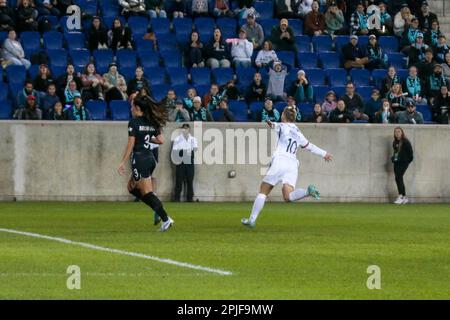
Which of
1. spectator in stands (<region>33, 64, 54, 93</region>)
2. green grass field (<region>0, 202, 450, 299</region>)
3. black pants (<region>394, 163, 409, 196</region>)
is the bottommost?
green grass field (<region>0, 202, 450, 299</region>)

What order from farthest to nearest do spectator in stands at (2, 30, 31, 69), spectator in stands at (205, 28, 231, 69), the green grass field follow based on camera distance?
spectator in stands at (205, 28, 231, 69), spectator in stands at (2, 30, 31, 69), the green grass field

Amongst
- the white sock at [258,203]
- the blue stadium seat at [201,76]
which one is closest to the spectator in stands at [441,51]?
the blue stadium seat at [201,76]

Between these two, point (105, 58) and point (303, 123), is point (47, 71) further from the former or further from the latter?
point (303, 123)

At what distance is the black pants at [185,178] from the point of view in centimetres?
2986

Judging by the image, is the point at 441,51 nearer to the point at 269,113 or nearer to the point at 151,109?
the point at 269,113

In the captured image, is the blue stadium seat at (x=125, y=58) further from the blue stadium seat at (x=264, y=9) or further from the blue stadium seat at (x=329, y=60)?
the blue stadium seat at (x=329, y=60)

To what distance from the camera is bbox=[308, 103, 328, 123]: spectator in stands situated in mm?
30828

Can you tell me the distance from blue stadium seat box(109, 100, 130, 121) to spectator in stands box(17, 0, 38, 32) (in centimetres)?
309

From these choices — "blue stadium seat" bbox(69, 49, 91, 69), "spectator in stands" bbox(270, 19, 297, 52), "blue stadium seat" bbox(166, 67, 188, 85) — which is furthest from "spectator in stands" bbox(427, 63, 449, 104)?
"blue stadium seat" bbox(69, 49, 91, 69)

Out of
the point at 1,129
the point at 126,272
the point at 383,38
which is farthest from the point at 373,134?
the point at 126,272

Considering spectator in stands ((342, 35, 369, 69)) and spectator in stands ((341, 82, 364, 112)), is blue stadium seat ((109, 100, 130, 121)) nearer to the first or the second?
spectator in stands ((341, 82, 364, 112))

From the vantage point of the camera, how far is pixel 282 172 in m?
20.6

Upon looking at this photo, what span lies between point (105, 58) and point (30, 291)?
19.8 m

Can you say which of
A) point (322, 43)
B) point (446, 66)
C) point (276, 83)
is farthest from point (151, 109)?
point (446, 66)
